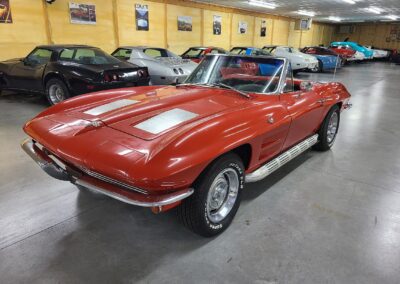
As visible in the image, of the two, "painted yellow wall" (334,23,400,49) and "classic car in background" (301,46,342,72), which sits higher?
"painted yellow wall" (334,23,400,49)

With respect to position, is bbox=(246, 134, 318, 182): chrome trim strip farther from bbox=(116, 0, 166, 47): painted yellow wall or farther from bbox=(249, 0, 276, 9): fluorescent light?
bbox=(249, 0, 276, 9): fluorescent light

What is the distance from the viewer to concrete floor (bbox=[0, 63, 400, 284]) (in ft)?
6.63

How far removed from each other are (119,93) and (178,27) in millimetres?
11318

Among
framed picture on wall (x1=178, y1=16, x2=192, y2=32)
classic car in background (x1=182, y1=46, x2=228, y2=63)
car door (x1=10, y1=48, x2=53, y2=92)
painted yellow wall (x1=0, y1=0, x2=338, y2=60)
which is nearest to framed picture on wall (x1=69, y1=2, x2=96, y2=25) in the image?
painted yellow wall (x1=0, y1=0, x2=338, y2=60)

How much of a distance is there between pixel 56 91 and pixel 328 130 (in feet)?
18.2

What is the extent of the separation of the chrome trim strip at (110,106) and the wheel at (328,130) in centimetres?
260

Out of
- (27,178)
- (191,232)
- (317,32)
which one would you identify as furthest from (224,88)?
(317,32)

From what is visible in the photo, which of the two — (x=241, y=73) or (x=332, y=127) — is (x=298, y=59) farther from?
(x=241, y=73)

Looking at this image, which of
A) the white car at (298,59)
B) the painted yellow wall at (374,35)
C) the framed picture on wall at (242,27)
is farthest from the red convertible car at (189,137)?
the painted yellow wall at (374,35)

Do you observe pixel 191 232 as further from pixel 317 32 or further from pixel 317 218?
pixel 317 32

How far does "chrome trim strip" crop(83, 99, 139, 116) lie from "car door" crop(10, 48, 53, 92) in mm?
4595

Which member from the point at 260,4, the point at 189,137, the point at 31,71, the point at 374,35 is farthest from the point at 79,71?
the point at 374,35

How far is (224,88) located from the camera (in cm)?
319

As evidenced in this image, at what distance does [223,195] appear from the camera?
2.47 metres
